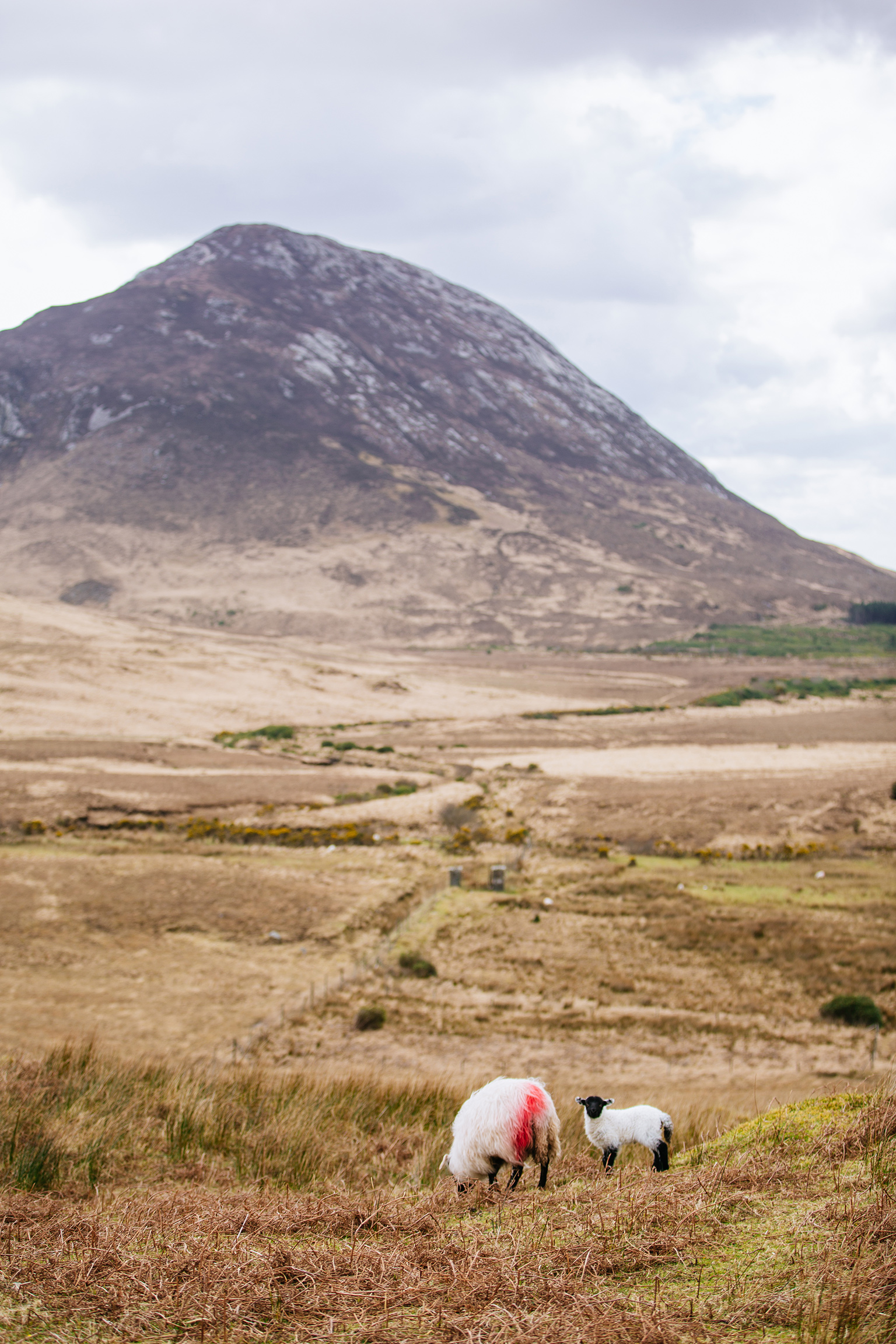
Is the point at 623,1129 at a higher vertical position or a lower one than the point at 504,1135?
lower

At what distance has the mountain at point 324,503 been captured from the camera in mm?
118062

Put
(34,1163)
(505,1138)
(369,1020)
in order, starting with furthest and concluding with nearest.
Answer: (369,1020), (34,1163), (505,1138)

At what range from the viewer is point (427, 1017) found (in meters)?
15.5

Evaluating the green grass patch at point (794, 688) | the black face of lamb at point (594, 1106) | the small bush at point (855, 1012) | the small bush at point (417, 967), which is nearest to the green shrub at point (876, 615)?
the green grass patch at point (794, 688)

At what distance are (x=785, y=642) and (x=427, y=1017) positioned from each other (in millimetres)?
107511

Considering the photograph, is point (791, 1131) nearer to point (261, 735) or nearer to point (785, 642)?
point (261, 735)

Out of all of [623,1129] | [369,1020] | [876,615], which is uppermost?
[876,615]

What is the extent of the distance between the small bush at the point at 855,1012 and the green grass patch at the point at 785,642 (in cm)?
8933

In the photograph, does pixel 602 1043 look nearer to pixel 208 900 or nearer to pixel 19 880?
pixel 208 900

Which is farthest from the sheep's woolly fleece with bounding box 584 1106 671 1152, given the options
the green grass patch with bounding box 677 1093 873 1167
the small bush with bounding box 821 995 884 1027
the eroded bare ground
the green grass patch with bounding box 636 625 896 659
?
the green grass patch with bounding box 636 625 896 659

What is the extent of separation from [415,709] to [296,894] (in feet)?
134

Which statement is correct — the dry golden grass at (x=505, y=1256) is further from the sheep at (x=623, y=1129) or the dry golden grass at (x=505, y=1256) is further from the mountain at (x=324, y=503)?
the mountain at (x=324, y=503)

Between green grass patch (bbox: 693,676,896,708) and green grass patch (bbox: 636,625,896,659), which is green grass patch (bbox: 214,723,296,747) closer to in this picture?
green grass patch (bbox: 693,676,896,708)

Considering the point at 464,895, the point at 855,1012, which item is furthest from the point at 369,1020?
the point at 464,895
